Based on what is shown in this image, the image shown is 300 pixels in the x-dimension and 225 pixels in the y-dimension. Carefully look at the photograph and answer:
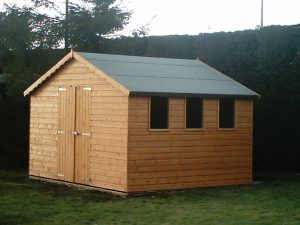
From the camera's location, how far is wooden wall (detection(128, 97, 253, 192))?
13180mm

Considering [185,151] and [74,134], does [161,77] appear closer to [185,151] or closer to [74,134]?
[185,151]

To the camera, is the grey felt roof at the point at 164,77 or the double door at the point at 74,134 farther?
the double door at the point at 74,134

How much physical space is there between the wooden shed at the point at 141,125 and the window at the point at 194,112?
0.9 inches

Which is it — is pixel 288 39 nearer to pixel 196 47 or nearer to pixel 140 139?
pixel 196 47

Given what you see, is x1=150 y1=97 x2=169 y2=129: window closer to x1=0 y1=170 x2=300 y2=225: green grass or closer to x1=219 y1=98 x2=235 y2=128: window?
x1=0 y1=170 x2=300 y2=225: green grass

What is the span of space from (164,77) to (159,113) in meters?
1.19

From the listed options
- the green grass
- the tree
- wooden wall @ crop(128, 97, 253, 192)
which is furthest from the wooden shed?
the tree

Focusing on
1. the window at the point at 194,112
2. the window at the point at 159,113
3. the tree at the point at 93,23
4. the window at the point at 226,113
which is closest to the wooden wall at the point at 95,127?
the window at the point at 159,113

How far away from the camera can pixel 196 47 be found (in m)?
18.8

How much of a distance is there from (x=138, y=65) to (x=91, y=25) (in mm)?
7123

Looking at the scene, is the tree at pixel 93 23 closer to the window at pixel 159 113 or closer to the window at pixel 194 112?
the window at pixel 194 112

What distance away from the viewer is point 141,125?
13.2 meters

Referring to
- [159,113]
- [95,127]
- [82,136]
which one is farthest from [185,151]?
[82,136]

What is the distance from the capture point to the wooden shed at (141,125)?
43.4 feet
